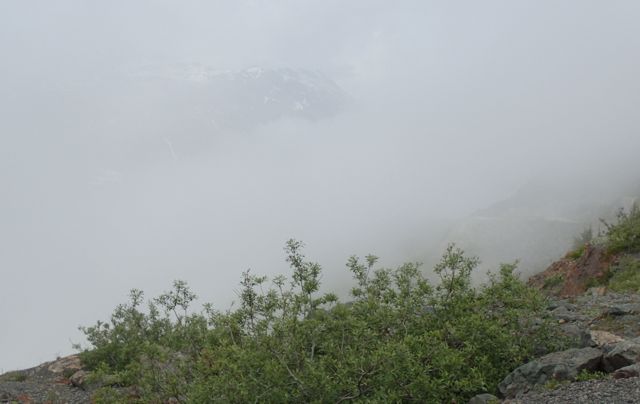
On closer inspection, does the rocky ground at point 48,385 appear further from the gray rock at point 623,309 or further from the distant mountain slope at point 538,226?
the distant mountain slope at point 538,226

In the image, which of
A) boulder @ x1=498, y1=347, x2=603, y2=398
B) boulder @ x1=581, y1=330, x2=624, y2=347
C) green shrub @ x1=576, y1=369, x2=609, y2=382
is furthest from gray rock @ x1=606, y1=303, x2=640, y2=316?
green shrub @ x1=576, y1=369, x2=609, y2=382

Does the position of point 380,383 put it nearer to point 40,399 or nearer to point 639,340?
point 639,340

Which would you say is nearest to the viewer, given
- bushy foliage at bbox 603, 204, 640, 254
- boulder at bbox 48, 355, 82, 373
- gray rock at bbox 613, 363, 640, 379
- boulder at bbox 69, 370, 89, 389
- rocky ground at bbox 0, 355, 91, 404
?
gray rock at bbox 613, 363, 640, 379

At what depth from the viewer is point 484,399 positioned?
11984 mm

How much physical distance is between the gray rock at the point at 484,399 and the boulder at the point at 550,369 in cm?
44

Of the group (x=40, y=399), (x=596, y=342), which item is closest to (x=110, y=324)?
(x=40, y=399)

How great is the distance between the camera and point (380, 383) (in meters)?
12.1

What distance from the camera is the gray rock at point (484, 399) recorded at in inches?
466

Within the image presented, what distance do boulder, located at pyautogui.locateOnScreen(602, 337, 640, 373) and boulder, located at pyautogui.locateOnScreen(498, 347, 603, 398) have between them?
32 cm

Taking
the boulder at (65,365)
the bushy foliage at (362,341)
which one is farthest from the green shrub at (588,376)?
the boulder at (65,365)

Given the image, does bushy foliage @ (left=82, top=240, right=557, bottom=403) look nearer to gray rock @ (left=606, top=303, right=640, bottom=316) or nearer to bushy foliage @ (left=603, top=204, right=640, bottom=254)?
gray rock @ (left=606, top=303, right=640, bottom=316)

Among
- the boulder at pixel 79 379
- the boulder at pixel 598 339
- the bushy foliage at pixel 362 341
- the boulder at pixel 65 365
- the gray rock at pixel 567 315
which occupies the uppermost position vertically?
the boulder at pixel 65 365

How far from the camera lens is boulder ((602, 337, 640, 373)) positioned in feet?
37.7

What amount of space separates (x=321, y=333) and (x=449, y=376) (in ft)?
11.8
